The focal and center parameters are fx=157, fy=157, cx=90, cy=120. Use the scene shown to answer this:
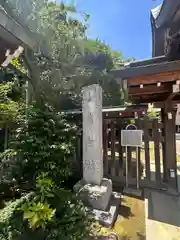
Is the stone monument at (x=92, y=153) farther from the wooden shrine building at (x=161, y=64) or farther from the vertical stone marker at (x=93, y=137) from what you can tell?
the wooden shrine building at (x=161, y=64)

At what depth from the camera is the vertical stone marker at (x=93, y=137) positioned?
392 cm

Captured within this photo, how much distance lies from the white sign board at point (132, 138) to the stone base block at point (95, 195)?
1.50 m

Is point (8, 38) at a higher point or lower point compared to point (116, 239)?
higher

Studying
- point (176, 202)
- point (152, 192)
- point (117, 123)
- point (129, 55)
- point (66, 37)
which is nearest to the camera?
point (176, 202)

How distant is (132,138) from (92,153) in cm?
144

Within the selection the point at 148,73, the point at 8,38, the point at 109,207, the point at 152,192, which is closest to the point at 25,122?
A: the point at 8,38

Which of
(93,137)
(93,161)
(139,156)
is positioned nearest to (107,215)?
(93,161)

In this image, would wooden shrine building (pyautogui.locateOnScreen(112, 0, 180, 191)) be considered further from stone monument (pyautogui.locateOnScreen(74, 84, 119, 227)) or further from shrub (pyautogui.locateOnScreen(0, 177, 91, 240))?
shrub (pyautogui.locateOnScreen(0, 177, 91, 240))

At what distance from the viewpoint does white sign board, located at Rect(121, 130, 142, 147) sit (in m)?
4.59

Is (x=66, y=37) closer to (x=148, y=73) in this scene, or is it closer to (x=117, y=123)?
(x=117, y=123)

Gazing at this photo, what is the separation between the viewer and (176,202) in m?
4.17

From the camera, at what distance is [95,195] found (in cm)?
348

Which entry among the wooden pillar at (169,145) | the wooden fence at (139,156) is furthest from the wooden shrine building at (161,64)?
the wooden fence at (139,156)

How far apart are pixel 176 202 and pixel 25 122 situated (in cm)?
457
